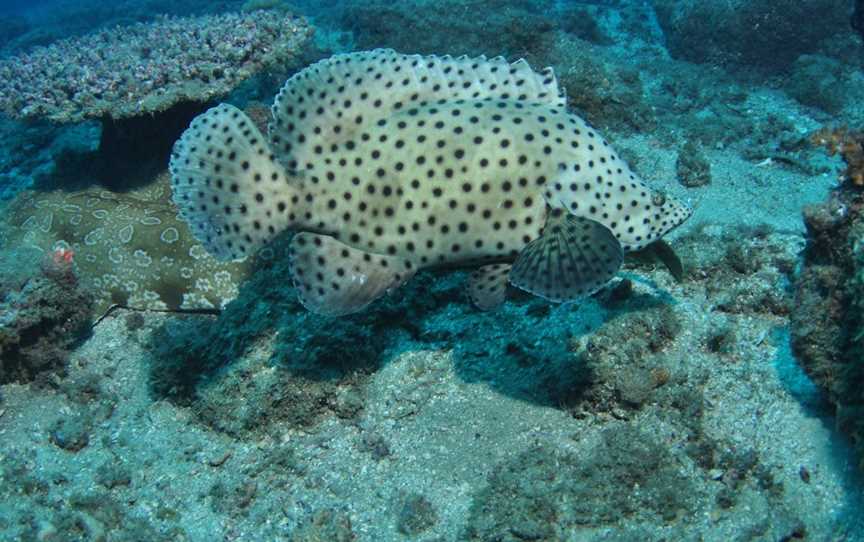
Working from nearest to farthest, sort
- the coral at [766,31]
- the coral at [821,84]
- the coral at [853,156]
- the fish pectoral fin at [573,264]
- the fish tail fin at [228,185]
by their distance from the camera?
the fish pectoral fin at [573,264], the fish tail fin at [228,185], the coral at [853,156], the coral at [821,84], the coral at [766,31]

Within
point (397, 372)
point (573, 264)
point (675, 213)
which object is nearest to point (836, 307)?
point (675, 213)

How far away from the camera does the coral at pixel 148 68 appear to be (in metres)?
7.16

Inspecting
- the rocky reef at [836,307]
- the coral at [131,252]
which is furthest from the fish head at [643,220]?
the coral at [131,252]

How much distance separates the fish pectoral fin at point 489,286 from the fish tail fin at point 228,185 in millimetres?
1317

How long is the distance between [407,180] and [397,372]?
6.91ft

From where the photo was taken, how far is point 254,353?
5.27 metres

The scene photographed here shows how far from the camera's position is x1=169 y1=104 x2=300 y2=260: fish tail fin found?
383cm

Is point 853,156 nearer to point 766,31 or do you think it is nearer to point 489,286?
point 489,286

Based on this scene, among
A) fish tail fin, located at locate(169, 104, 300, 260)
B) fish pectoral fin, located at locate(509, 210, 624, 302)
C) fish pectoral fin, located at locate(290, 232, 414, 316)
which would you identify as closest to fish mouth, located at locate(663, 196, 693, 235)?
fish pectoral fin, located at locate(509, 210, 624, 302)

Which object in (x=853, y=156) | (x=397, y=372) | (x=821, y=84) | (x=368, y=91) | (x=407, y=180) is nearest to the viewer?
(x=407, y=180)

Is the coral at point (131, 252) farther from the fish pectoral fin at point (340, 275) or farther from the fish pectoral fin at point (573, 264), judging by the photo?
the fish pectoral fin at point (573, 264)

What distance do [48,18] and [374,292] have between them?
115ft

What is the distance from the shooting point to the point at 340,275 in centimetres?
393

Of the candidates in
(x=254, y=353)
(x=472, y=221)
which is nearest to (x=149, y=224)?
(x=254, y=353)
